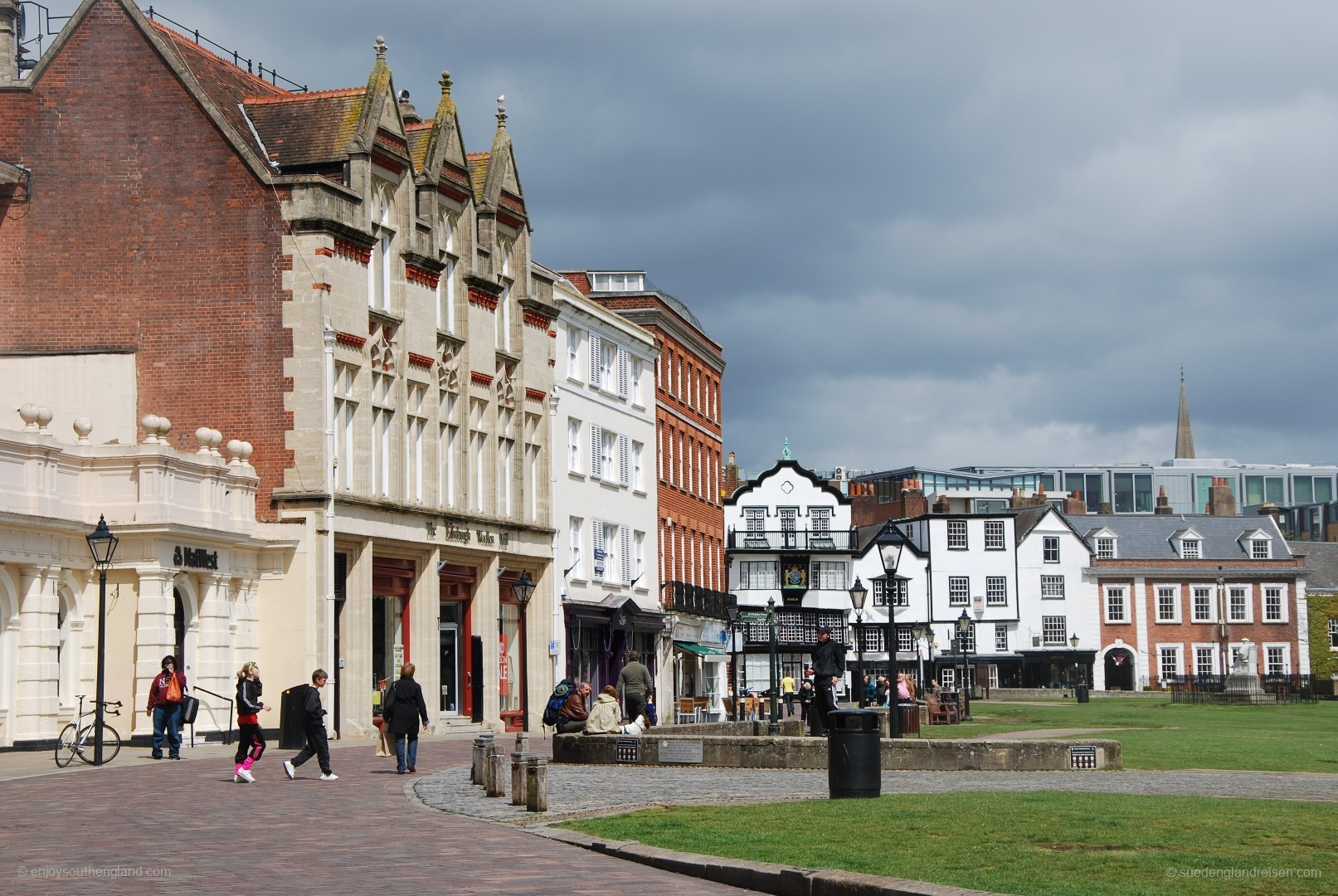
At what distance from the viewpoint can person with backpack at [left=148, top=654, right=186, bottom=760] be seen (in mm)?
32531

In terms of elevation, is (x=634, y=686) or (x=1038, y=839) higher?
(x=634, y=686)

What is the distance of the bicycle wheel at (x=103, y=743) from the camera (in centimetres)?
3125

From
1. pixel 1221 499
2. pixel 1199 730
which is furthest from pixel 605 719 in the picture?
pixel 1221 499

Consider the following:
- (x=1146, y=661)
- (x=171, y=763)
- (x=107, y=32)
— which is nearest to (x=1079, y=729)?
(x=171, y=763)

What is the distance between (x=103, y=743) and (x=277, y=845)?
54.9 feet

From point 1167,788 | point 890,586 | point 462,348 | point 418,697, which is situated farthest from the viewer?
point 462,348

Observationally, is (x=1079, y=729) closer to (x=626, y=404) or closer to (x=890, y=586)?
(x=890, y=586)

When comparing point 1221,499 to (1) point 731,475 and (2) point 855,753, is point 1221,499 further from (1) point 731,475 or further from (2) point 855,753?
(2) point 855,753

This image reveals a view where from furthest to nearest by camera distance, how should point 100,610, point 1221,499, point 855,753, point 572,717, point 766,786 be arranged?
point 1221,499, point 572,717, point 100,610, point 766,786, point 855,753

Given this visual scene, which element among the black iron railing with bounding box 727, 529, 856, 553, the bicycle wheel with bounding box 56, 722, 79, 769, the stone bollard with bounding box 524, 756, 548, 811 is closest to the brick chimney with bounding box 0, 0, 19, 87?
the bicycle wheel with bounding box 56, 722, 79, 769

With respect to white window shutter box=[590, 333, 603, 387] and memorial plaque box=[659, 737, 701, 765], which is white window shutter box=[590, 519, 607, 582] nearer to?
white window shutter box=[590, 333, 603, 387]

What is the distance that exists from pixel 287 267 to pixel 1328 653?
277ft

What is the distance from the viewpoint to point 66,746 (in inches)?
1208

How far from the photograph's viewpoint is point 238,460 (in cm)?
4097
